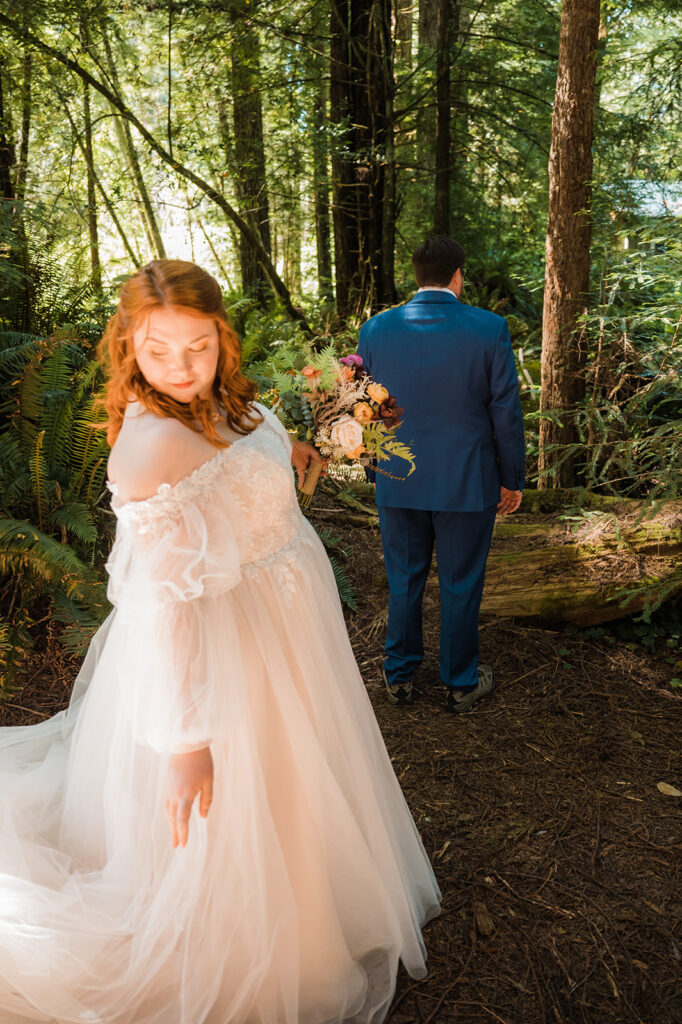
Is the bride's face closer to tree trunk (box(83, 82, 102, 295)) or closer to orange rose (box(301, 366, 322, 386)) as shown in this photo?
orange rose (box(301, 366, 322, 386))

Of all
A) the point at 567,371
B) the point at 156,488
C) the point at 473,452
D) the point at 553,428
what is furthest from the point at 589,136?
the point at 156,488

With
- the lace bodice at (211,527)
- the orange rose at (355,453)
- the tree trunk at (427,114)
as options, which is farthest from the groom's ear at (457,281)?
the tree trunk at (427,114)

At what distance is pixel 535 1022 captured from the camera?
2.24 m

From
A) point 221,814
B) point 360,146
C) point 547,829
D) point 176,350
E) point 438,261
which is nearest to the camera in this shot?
point 176,350

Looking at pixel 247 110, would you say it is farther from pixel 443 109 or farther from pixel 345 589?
pixel 345 589

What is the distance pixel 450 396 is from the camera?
11.7 ft

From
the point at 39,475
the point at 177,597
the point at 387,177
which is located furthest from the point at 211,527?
the point at 387,177

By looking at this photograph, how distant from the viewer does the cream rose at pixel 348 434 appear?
2.34m

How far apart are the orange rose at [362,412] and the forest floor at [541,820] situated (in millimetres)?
1758

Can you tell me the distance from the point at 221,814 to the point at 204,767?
12.5 inches

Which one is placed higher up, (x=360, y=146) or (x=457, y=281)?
(x=360, y=146)

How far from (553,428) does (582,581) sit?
1283 mm

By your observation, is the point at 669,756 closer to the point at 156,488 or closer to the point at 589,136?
the point at 156,488

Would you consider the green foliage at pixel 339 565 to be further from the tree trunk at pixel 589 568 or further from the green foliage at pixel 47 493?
the green foliage at pixel 47 493
